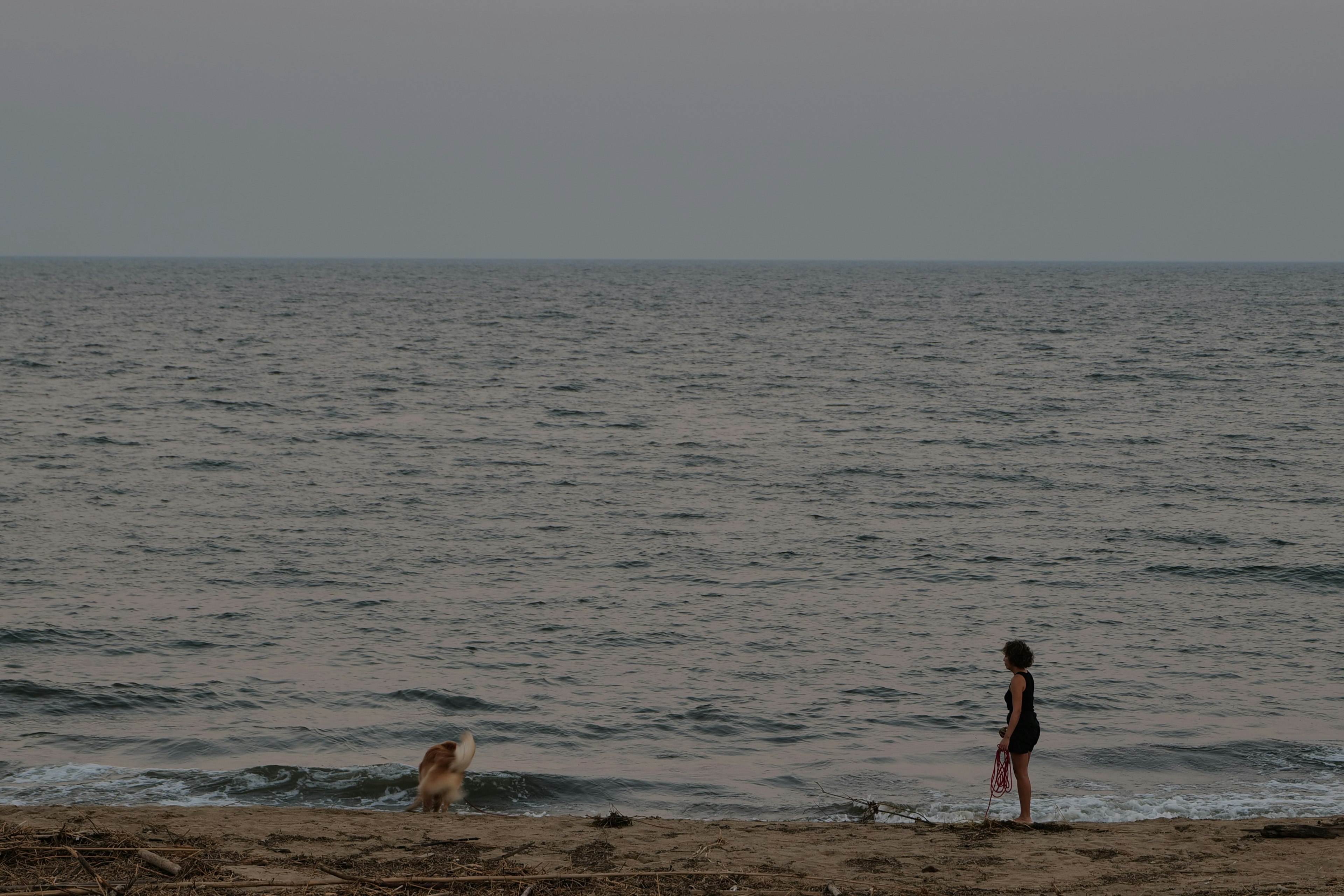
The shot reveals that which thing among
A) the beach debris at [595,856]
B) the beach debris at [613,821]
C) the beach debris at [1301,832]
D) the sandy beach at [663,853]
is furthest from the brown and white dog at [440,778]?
the beach debris at [1301,832]

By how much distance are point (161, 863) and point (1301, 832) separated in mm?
6825

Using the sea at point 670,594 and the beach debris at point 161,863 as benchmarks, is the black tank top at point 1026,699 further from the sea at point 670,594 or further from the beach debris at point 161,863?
the beach debris at point 161,863

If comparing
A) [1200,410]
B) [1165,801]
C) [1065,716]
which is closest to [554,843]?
[1165,801]

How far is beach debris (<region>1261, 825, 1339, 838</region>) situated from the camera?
7543mm

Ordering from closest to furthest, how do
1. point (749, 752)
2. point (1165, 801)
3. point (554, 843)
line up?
point (554, 843) < point (1165, 801) < point (749, 752)

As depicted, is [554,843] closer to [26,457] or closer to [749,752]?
[749,752]

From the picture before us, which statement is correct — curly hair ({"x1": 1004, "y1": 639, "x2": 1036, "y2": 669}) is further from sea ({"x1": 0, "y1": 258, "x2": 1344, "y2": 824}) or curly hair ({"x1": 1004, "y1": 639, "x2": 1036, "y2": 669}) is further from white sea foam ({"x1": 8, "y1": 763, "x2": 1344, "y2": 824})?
sea ({"x1": 0, "y1": 258, "x2": 1344, "y2": 824})

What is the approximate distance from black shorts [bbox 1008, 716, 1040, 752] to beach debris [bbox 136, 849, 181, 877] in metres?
5.24

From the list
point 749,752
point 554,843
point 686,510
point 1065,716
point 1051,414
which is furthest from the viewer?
point 1051,414

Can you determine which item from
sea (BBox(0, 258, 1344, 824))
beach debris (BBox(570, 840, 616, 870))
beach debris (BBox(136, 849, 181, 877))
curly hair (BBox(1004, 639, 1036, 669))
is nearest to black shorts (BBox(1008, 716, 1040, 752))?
curly hair (BBox(1004, 639, 1036, 669))

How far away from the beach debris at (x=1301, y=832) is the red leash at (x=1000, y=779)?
1.66m

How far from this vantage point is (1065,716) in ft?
36.1

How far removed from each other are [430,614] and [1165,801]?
26.1 feet

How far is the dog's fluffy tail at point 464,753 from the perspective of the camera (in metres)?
7.93
